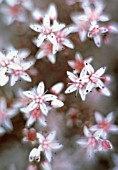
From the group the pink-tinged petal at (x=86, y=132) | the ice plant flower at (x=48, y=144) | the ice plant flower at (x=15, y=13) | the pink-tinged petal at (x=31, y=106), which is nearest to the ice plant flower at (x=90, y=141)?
the pink-tinged petal at (x=86, y=132)

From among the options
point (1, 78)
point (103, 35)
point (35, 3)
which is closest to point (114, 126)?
point (103, 35)

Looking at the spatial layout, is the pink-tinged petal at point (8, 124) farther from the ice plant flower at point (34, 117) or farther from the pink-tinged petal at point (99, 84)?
the pink-tinged petal at point (99, 84)

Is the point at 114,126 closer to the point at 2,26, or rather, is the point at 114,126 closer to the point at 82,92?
the point at 82,92

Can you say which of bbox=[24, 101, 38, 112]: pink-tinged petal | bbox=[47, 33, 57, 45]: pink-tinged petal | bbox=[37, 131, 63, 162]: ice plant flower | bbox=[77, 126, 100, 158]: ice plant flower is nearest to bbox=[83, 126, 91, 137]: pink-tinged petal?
bbox=[77, 126, 100, 158]: ice plant flower

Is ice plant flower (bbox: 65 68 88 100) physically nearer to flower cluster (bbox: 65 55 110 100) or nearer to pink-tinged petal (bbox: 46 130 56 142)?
flower cluster (bbox: 65 55 110 100)

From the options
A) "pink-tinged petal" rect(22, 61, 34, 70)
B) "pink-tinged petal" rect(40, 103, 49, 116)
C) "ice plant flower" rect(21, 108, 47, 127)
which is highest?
Result: "pink-tinged petal" rect(22, 61, 34, 70)

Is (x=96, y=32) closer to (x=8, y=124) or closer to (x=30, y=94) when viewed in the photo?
(x=30, y=94)
